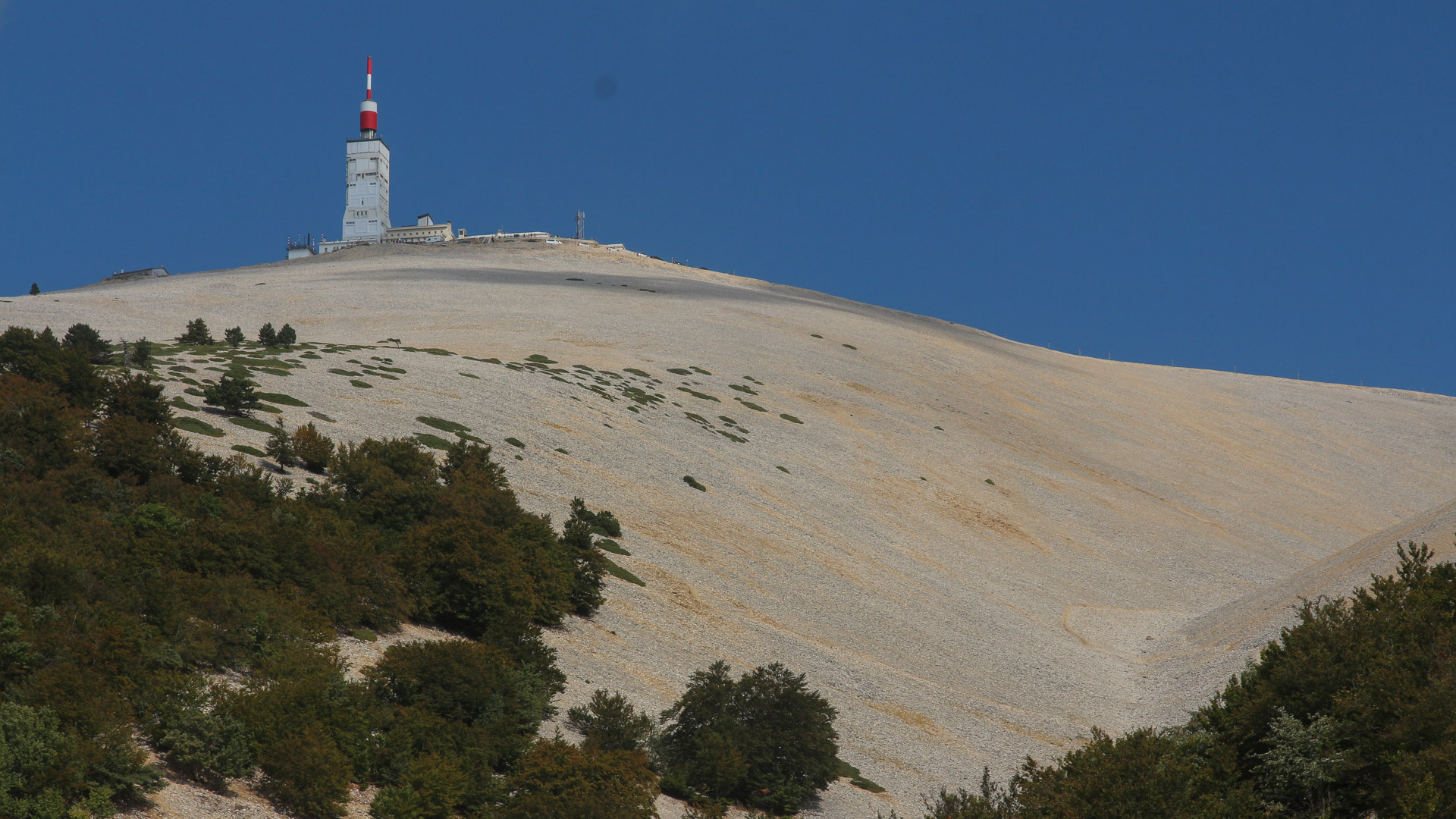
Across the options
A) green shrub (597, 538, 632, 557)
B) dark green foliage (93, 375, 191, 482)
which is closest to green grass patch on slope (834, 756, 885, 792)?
green shrub (597, 538, 632, 557)

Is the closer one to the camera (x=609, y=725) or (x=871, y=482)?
(x=609, y=725)

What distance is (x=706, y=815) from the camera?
615 inches

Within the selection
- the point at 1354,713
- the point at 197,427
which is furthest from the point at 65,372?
the point at 1354,713

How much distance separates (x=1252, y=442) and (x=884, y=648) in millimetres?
57808

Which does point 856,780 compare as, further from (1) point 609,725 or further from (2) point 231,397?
(2) point 231,397

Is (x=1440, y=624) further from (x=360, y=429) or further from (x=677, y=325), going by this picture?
(x=677, y=325)

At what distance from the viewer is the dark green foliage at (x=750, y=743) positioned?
→ 18.5 m

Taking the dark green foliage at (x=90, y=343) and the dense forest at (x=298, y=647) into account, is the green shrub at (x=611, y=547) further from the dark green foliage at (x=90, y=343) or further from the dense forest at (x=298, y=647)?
the dark green foliage at (x=90, y=343)

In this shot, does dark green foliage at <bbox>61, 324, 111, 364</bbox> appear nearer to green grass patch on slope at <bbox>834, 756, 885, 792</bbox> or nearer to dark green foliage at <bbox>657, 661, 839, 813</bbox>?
dark green foliage at <bbox>657, 661, 839, 813</bbox>

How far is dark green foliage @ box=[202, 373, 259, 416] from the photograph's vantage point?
29.6m

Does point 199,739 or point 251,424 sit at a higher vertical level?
point 251,424

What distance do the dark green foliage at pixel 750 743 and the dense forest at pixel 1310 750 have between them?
136 inches

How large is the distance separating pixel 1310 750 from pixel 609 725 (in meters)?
10.8

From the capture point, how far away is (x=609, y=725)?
18.1 m
